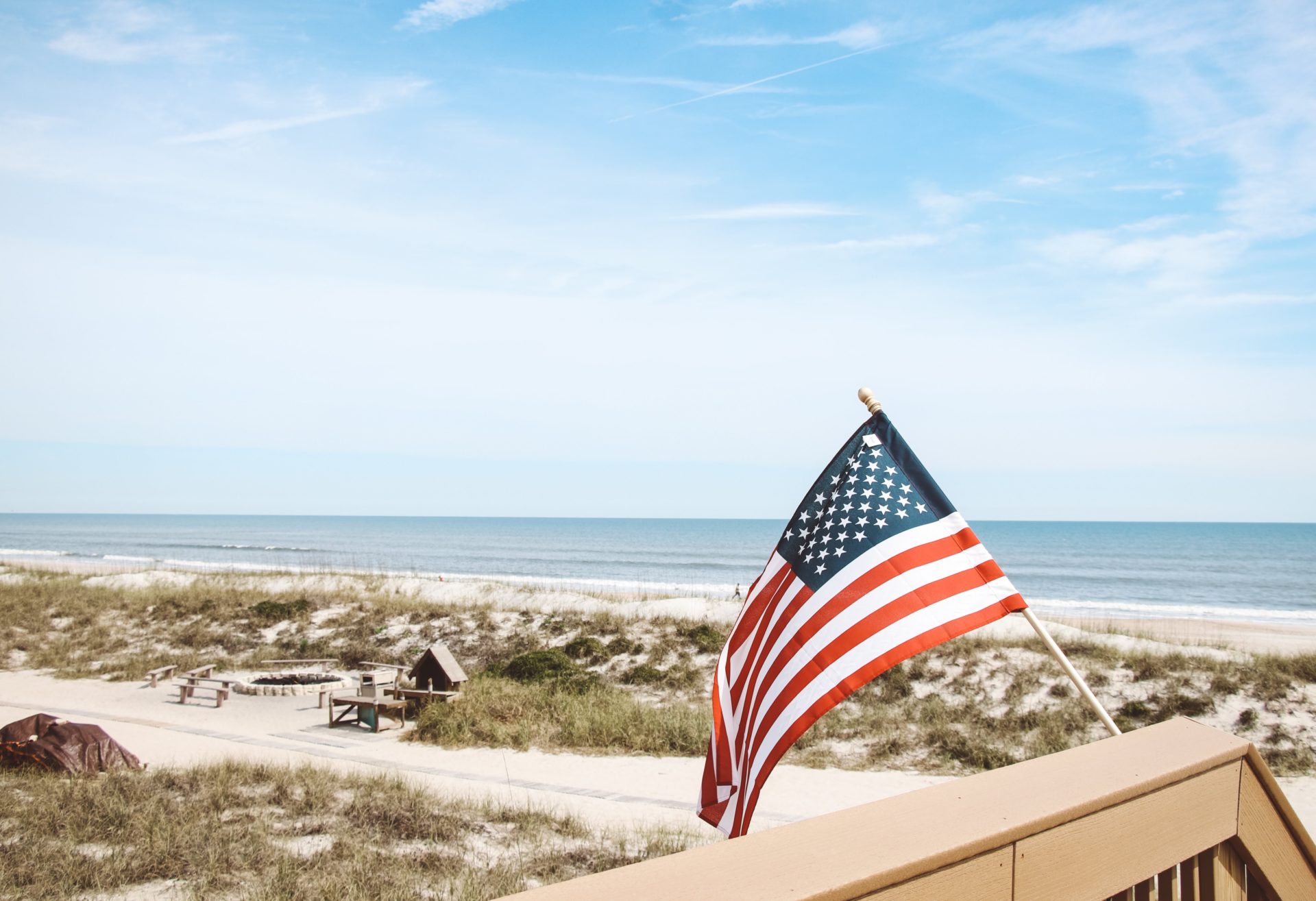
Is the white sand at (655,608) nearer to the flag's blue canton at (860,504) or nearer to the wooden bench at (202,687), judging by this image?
the wooden bench at (202,687)

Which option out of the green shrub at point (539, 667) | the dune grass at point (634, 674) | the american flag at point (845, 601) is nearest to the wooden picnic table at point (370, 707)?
the dune grass at point (634, 674)

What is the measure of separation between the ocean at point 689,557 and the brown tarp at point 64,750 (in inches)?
1094

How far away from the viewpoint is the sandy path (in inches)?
445

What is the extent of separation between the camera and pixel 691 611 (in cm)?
2420

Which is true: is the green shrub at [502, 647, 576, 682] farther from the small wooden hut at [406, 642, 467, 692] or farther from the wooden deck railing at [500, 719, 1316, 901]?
the wooden deck railing at [500, 719, 1316, 901]

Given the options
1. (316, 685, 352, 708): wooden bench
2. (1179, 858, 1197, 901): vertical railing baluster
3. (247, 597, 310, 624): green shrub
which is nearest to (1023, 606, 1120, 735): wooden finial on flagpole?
(1179, 858, 1197, 901): vertical railing baluster

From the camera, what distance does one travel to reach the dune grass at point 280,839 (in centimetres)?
766

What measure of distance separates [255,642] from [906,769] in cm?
1663

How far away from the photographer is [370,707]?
52.1ft

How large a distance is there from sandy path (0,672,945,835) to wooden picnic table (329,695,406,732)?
0.24m

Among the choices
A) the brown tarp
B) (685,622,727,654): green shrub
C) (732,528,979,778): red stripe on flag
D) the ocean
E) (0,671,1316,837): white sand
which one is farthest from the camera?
the ocean

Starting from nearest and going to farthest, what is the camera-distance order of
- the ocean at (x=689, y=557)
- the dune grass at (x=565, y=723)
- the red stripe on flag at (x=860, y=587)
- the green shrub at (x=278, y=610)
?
the red stripe on flag at (x=860, y=587) < the dune grass at (x=565, y=723) < the green shrub at (x=278, y=610) < the ocean at (x=689, y=557)

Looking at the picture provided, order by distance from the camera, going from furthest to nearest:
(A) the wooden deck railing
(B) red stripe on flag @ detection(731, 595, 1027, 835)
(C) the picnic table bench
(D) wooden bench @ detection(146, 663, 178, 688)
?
(C) the picnic table bench < (D) wooden bench @ detection(146, 663, 178, 688) < (B) red stripe on flag @ detection(731, 595, 1027, 835) < (A) the wooden deck railing

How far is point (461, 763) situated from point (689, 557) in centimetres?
6424
